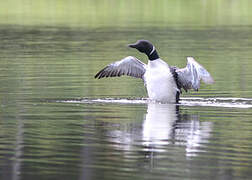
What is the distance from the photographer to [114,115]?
50.8ft

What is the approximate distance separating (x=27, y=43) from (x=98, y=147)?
21.2 m

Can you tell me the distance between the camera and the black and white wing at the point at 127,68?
59.5 feet

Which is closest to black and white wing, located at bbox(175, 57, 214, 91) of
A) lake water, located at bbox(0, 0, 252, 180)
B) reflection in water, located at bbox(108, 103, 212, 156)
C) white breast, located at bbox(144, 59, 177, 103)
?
white breast, located at bbox(144, 59, 177, 103)

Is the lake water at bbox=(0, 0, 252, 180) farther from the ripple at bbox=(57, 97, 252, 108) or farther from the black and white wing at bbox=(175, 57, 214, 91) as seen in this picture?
the black and white wing at bbox=(175, 57, 214, 91)

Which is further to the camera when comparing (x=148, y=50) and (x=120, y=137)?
(x=148, y=50)

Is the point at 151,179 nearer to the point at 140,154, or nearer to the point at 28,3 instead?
the point at 140,154

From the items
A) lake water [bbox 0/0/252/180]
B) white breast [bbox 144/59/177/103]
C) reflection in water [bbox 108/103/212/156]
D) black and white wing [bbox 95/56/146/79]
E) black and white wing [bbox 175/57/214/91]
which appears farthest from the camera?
black and white wing [bbox 95/56/146/79]

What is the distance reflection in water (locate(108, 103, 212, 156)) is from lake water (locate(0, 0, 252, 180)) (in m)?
0.01

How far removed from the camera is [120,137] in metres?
13.1

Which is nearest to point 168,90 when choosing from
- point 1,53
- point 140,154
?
point 140,154

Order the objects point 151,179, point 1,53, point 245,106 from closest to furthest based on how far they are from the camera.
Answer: point 151,179 < point 245,106 < point 1,53

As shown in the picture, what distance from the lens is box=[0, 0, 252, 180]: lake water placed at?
436 inches

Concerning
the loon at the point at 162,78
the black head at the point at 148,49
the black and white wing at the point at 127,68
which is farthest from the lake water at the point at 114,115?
the black head at the point at 148,49

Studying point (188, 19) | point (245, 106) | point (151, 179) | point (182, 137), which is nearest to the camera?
point (151, 179)
